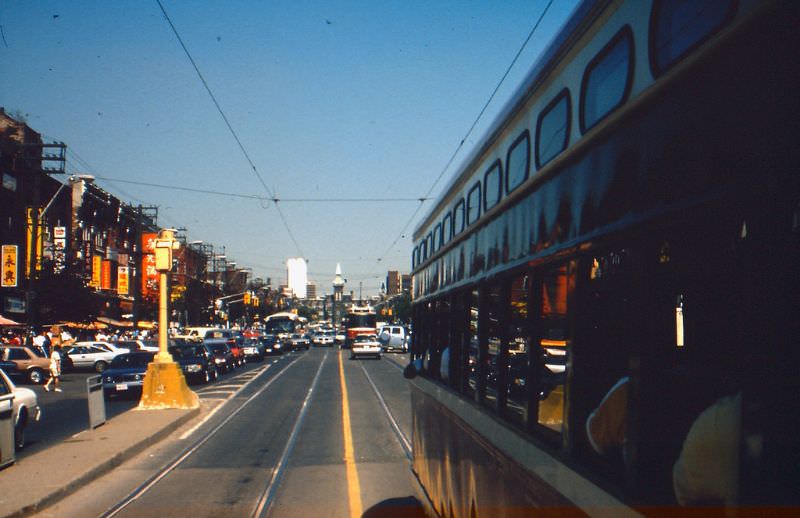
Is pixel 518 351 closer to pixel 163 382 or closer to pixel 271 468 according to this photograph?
pixel 271 468

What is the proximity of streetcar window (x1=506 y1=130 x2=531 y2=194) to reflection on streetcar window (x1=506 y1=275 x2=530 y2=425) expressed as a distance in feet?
1.73

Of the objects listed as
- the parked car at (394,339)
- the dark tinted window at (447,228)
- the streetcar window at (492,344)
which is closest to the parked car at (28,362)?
the dark tinted window at (447,228)

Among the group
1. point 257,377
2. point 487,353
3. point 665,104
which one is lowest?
point 257,377

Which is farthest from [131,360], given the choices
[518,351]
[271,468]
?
[518,351]

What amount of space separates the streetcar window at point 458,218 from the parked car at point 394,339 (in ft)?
193

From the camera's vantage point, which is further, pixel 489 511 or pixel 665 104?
pixel 489 511

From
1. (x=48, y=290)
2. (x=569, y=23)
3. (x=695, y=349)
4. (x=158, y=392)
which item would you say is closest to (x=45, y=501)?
(x=569, y=23)

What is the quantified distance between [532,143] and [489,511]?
1784 millimetres

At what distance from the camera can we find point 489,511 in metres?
4.36

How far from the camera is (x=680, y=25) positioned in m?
2.60

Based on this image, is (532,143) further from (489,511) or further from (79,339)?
(79,339)

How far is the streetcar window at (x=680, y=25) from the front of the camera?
2.35m

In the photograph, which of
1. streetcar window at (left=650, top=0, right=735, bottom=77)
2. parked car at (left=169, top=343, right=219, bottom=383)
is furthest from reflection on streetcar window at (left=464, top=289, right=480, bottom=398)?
parked car at (left=169, top=343, right=219, bottom=383)

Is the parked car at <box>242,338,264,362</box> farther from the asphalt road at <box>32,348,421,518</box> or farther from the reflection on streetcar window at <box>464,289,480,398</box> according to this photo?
the reflection on streetcar window at <box>464,289,480,398</box>
